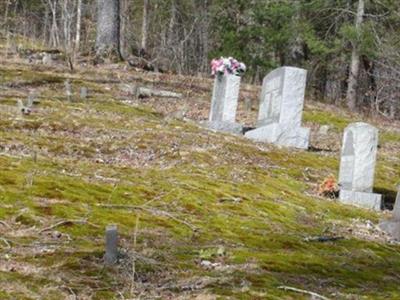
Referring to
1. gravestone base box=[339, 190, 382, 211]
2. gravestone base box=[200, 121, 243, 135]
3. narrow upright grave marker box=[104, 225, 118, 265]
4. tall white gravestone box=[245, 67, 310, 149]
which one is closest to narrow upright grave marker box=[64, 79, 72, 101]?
gravestone base box=[200, 121, 243, 135]

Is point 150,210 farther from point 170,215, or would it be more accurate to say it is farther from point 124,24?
point 124,24

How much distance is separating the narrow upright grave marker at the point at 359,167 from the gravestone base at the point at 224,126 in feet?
14.6

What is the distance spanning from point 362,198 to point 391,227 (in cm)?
209

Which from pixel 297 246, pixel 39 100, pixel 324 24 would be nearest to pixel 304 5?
pixel 324 24

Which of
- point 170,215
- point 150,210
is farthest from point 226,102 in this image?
point 170,215

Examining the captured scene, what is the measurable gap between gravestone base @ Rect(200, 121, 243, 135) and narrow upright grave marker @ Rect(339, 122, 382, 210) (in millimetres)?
4453

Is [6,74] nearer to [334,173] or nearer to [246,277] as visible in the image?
[334,173]

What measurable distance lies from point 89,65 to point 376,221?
14.8m

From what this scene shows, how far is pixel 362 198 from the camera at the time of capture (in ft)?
34.0

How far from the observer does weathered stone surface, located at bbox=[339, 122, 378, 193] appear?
10.6 meters

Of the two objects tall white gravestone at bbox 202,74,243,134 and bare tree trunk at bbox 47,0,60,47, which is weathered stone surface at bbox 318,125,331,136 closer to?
tall white gravestone at bbox 202,74,243,134

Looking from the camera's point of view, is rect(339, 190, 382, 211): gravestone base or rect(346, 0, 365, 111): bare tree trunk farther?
rect(346, 0, 365, 111): bare tree trunk

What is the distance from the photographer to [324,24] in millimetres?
30234

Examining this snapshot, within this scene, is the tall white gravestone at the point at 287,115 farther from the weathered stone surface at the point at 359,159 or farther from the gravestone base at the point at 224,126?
the weathered stone surface at the point at 359,159
